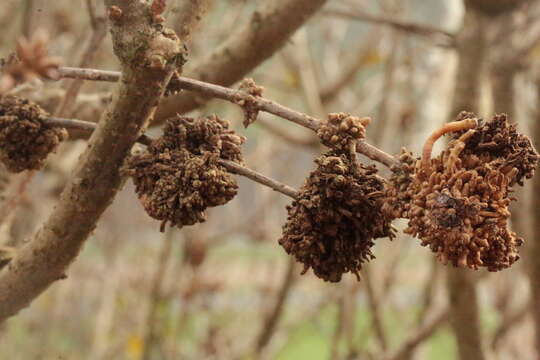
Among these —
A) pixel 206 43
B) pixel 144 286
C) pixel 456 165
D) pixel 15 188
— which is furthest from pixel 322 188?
pixel 144 286

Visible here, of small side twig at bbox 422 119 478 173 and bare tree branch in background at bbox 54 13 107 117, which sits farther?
bare tree branch in background at bbox 54 13 107 117

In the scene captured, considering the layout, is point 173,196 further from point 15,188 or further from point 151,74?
point 15,188

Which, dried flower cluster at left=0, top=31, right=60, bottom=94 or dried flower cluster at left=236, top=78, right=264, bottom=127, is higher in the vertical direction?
dried flower cluster at left=236, top=78, right=264, bottom=127

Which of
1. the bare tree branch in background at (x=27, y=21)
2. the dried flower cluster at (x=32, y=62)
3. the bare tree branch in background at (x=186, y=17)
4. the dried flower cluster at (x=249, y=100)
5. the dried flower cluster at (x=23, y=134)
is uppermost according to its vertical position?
the bare tree branch in background at (x=27, y=21)

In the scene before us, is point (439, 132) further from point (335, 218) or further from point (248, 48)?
point (248, 48)

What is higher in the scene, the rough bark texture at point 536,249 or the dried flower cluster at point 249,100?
the rough bark texture at point 536,249

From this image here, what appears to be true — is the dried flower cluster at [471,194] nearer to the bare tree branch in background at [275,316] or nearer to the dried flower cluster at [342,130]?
the dried flower cluster at [342,130]

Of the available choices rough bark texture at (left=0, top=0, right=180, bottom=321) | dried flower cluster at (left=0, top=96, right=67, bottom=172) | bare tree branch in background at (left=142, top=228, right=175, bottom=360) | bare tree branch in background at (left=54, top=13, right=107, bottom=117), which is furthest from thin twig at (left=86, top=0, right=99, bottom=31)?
bare tree branch in background at (left=142, top=228, right=175, bottom=360)

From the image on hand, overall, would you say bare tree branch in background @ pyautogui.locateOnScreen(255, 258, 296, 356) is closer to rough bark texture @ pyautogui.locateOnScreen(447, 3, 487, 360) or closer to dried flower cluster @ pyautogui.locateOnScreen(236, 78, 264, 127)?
rough bark texture @ pyautogui.locateOnScreen(447, 3, 487, 360)

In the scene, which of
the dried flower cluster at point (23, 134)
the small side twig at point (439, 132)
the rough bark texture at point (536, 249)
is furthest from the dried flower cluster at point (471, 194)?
the rough bark texture at point (536, 249)
